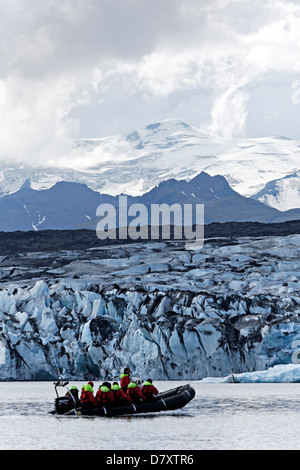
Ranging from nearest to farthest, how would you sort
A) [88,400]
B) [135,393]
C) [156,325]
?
1. [88,400]
2. [135,393]
3. [156,325]

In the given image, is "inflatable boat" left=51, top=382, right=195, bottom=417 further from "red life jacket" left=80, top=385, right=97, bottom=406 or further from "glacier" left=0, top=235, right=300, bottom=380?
"glacier" left=0, top=235, right=300, bottom=380

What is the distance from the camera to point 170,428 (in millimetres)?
27578

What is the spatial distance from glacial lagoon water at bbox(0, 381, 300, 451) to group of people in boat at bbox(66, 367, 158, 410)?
66 cm

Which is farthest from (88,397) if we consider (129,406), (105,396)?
(129,406)

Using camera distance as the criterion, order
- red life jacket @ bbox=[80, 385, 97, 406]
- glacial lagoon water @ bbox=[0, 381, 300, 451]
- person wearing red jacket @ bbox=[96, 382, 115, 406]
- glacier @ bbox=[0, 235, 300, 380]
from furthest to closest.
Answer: glacier @ bbox=[0, 235, 300, 380], person wearing red jacket @ bbox=[96, 382, 115, 406], red life jacket @ bbox=[80, 385, 97, 406], glacial lagoon water @ bbox=[0, 381, 300, 451]

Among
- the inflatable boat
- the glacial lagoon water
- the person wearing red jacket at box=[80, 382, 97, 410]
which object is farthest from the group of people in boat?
the glacial lagoon water

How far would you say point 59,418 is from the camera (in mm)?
31000

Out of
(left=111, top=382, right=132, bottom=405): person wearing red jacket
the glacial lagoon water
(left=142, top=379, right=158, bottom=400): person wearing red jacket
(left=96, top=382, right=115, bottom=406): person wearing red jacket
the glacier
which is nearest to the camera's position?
the glacial lagoon water

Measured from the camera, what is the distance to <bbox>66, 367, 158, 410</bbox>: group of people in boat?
1207 inches

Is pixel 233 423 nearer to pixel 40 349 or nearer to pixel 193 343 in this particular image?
pixel 193 343

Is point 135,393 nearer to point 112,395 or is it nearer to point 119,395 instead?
point 119,395

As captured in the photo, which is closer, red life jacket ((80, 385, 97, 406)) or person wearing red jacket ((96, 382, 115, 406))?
red life jacket ((80, 385, 97, 406))

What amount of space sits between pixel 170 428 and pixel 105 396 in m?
4.25

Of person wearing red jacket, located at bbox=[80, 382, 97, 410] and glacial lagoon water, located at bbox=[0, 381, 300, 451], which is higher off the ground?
person wearing red jacket, located at bbox=[80, 382, 97, 410]
